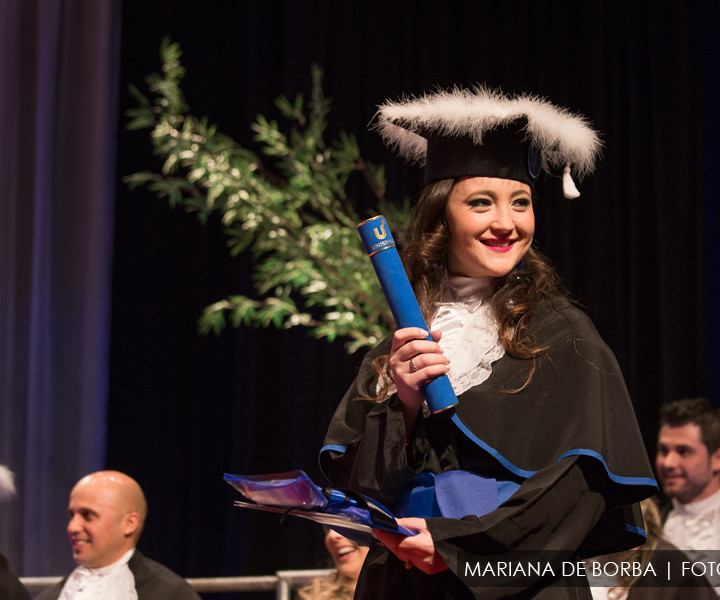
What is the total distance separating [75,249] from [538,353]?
3.55m

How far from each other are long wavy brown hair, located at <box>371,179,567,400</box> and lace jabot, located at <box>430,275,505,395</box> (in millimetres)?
22

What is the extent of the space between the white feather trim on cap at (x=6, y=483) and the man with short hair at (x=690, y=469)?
3076mm

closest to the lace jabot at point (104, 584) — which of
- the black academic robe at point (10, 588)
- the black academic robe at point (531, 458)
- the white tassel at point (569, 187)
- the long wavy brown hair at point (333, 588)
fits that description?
the black academic robe at point (10, 588)

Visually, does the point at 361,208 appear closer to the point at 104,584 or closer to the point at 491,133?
the point at 104,584

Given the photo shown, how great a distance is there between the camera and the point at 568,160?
82.0 inches

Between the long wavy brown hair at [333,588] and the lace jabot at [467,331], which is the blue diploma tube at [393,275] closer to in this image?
the lace jabot at [467,331]

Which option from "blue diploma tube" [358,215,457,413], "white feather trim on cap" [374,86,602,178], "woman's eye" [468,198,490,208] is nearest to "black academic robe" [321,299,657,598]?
"blue diploma tube" [358,215,457,413]

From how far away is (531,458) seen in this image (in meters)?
1.72

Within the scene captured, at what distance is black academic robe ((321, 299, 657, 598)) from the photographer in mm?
1581

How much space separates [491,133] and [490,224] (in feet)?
0.65

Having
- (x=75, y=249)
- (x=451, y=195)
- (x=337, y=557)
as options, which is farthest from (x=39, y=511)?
(x=451, y=195)

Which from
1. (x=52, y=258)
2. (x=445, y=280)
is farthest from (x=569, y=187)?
(x=52, y=258)

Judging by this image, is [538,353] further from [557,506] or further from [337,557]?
[337,557]

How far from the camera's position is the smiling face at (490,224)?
193 centimetres
